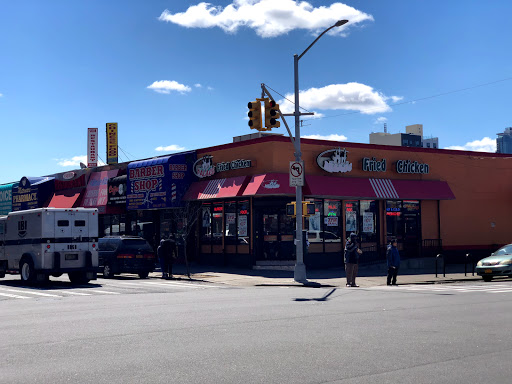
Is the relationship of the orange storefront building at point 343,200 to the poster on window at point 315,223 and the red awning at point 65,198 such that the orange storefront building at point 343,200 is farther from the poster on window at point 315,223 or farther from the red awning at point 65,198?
the red awning at point 65,198

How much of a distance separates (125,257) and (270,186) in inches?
282

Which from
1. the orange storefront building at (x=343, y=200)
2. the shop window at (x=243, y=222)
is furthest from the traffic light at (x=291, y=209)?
the shop window at (x=243, y=222)

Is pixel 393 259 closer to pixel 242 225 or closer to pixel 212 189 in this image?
pixel 242 225

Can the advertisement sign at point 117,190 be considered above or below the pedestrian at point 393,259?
above

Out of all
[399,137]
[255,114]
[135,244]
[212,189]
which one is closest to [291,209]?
[255,114]

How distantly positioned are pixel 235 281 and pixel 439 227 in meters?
14.7

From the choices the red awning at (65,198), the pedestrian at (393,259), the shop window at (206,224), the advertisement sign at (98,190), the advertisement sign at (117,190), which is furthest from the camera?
the red awning at (65,198)

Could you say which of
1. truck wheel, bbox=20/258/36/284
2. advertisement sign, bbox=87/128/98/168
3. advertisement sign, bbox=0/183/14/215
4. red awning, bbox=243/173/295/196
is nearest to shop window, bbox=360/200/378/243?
red awning, bbox=243/173/295/196

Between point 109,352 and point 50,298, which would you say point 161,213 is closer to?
point 50,298

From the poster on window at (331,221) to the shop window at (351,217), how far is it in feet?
2.24

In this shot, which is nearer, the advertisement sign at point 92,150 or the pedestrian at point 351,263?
the pedestrian at point 351,263

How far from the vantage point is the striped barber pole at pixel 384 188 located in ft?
104

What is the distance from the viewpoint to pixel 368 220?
107 feet

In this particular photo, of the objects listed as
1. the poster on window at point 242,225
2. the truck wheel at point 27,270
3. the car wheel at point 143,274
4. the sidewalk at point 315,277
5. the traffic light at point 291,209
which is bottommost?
the sidewalk at point 315,277
